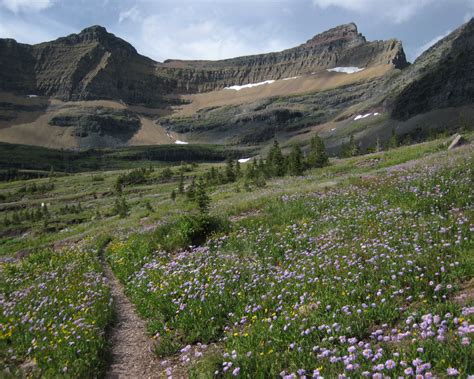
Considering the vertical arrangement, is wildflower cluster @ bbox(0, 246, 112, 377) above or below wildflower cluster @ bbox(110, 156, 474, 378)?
below

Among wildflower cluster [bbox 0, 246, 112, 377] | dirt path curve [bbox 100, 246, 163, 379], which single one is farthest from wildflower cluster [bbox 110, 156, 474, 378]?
wildflower cluster [bbox 0, 246, 112, 377]

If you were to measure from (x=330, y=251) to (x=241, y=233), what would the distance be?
171 inches

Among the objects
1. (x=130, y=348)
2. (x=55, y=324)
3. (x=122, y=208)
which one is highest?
(x=55, y=324)

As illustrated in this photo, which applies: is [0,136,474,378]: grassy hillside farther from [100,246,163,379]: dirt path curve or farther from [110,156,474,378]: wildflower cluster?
[100,246,163,379]: dirt path curve

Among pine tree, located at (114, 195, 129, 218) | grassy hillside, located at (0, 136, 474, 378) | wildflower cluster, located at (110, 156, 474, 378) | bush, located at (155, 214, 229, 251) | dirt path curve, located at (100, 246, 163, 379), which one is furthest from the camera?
pine tree, located at (114, 195, 129, 218)

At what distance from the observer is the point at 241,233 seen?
13.0m

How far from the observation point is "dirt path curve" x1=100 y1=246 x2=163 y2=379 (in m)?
6.62

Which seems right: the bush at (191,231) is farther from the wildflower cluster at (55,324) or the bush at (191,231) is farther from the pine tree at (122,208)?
the pine tree at (122,208)

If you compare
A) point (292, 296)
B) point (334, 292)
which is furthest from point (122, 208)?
point (334, 292)

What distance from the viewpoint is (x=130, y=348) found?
24.9ft

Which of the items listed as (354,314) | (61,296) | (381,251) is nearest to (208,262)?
(61,296)

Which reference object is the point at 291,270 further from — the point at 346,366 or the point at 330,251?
the point at 346,366

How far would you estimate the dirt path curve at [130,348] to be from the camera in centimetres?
662

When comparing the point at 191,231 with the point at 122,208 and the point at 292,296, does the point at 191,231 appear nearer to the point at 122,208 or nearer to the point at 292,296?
the point at 292,296
